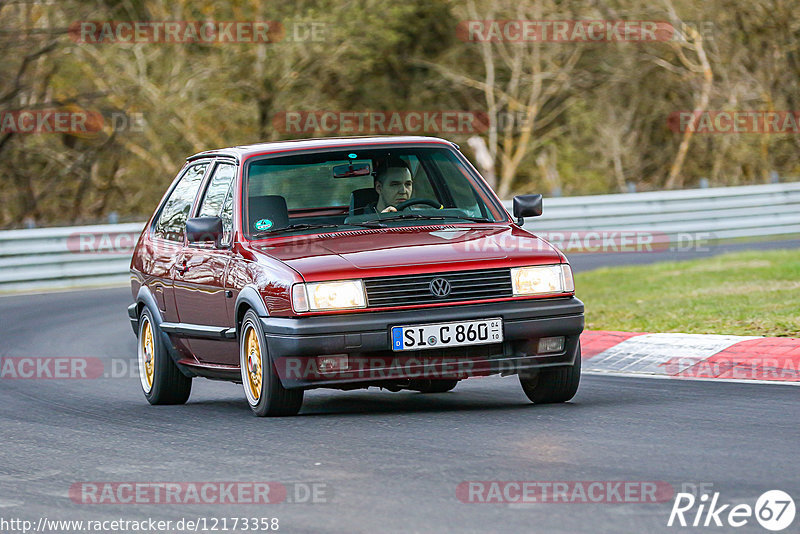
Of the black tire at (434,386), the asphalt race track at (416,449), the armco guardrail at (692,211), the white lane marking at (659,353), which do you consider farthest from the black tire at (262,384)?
the armco guardrail at (692,211)

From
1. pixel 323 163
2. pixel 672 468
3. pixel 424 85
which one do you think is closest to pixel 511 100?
pixel 424 85

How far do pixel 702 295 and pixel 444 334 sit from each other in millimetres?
7716

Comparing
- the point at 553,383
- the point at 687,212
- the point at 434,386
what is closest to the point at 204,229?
the point at 434,386

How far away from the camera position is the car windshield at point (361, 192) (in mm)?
9219

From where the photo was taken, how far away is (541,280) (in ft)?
27.5

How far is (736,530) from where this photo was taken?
5086 millimetres

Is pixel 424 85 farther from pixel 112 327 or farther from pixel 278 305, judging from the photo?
pixel 278 305

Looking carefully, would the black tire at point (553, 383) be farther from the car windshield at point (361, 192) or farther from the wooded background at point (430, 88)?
the wooded background at point (430, 88)

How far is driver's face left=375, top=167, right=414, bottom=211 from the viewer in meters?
9.43

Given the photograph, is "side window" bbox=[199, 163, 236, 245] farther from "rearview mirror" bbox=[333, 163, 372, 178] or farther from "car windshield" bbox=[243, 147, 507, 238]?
"rearview mirror" bbox=[333, 163, 372, 178]

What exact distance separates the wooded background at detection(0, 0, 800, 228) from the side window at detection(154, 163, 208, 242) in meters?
18.9

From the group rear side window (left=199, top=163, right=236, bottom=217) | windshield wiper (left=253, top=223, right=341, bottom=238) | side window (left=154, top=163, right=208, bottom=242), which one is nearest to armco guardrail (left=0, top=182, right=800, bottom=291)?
A: side window (left=154, top=163, right=208, bottom=242)

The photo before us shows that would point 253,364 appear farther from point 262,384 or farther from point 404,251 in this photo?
point 404,251

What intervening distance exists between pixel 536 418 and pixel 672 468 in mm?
1850
